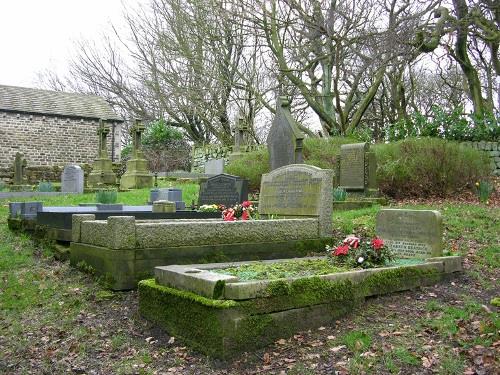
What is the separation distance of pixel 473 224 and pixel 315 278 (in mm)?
5997

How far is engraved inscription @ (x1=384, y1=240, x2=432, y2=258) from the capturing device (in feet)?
23.9

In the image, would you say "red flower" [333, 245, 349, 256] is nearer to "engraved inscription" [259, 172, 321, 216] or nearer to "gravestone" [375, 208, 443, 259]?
"gravestone" [375, 208, 443, 259]

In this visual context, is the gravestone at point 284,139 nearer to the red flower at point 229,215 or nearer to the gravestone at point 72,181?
the red flower at point 229,215

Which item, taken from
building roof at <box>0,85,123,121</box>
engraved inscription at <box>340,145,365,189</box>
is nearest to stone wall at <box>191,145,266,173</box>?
building roof at <box>0,85,123,121</box>

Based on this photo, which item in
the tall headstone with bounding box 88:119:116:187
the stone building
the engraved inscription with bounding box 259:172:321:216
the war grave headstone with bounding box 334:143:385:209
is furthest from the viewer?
the stone building

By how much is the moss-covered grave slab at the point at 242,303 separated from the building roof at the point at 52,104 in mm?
26148

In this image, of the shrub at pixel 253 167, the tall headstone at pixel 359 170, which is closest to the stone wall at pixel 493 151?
the tall headstone at pixel 359 170

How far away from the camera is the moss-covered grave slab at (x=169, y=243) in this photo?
658 centimetres

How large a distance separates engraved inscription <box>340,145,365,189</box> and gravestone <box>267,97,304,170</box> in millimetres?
2612

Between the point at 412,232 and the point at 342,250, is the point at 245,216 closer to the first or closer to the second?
the point at 342,250

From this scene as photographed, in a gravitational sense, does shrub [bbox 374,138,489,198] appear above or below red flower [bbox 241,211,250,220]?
above

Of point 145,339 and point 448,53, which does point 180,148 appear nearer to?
point 448,53

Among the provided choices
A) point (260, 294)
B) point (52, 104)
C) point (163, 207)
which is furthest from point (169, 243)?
point (52, 104)

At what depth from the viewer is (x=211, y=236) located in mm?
7043
